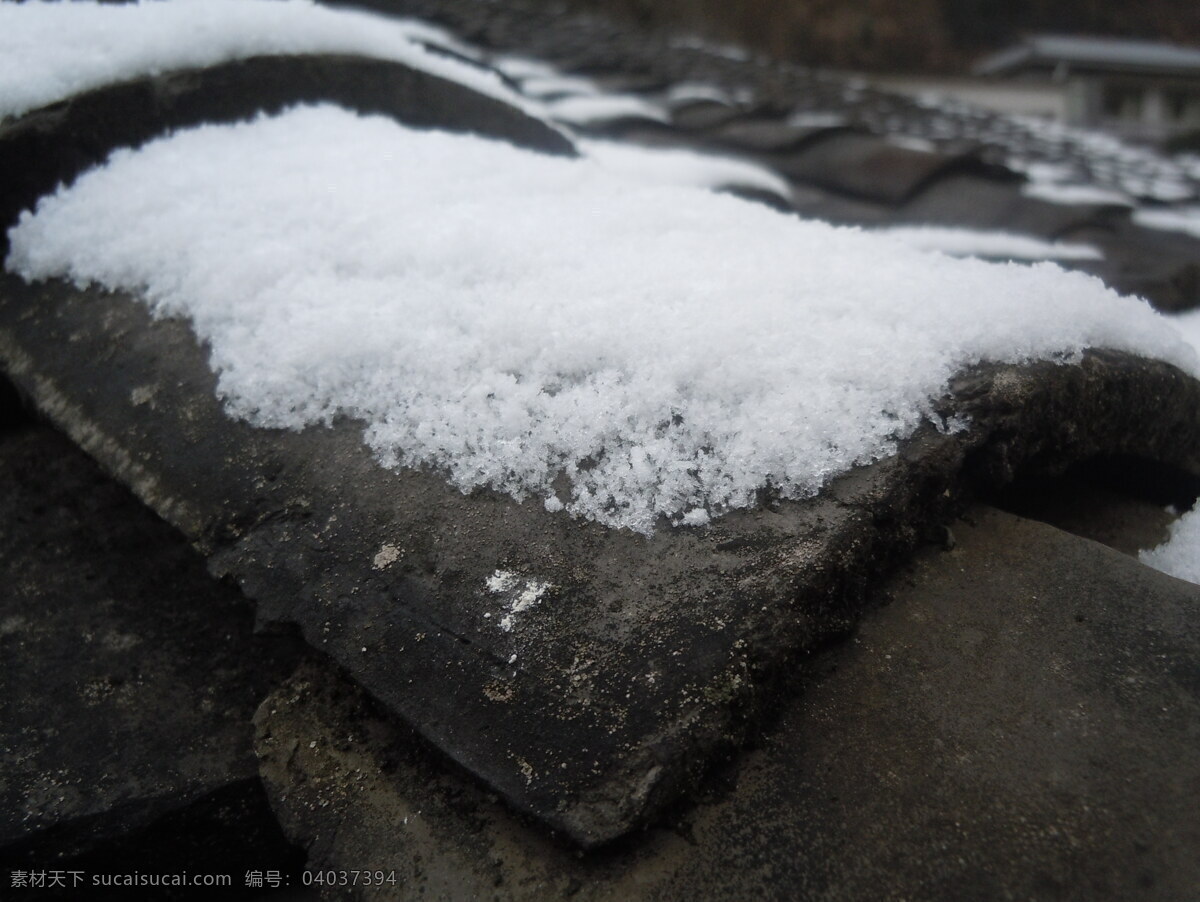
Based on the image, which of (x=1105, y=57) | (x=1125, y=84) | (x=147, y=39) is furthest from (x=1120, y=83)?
(x=147, y=39)

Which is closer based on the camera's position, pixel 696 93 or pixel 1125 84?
pixel 696 93

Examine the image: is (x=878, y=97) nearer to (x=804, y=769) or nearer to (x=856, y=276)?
(x=856, y=276)

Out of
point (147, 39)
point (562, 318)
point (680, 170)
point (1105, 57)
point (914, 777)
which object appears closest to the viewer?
point (914, 777)

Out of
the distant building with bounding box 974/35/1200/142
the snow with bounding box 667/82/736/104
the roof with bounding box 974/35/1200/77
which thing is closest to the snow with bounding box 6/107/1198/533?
the snow with bounding box 667/82/736/104

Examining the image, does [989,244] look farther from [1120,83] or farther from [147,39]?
[1120,83]

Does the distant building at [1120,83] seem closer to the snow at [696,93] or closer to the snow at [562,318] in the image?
the snow at [696,93]

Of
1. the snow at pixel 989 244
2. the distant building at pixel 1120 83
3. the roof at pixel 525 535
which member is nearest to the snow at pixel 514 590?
the roof at pixel 525 535

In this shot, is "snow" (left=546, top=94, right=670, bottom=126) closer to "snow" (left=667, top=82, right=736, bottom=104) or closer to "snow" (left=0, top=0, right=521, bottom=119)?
"snow" (left=667, top=82, right=736, bottom=104)

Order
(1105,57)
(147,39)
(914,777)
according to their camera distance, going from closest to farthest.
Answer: (914,777), (147,39), (1105,57)
